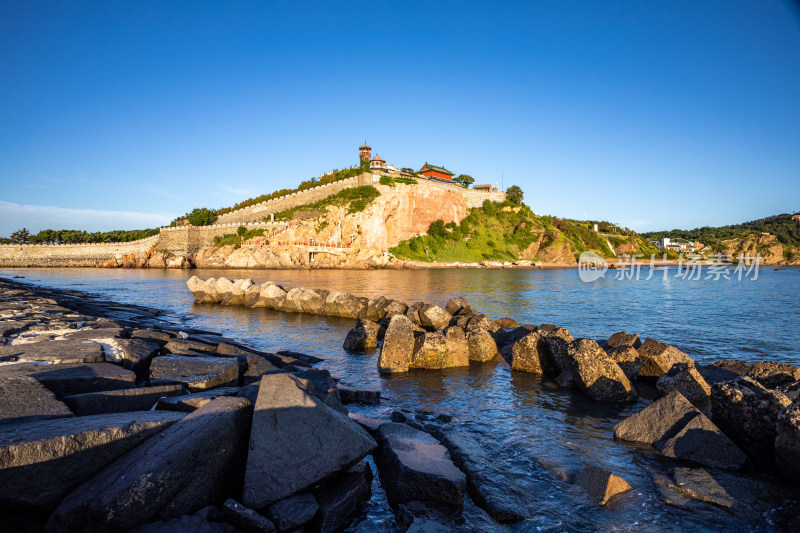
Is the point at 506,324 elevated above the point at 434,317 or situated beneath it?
situated beneath

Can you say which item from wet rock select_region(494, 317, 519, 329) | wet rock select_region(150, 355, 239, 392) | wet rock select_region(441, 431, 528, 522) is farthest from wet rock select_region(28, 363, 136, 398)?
wet rock select_region(494, 317, 519, 329)

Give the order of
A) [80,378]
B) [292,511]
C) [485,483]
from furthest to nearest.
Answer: [80,378]
[485,483]
[292,511]

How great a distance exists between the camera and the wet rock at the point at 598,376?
8.67 m

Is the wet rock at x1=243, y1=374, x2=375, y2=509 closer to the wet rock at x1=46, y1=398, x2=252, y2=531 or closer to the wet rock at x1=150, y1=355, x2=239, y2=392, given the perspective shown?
the wet rock at x1=46, y1=398, x2=252, y2=531

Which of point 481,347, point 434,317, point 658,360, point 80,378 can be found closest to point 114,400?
point 80,378

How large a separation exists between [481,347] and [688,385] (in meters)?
5.02

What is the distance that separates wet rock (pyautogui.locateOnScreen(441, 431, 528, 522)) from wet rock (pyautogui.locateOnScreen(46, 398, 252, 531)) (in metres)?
2.78

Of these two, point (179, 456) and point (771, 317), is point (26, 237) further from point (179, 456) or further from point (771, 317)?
point (771, 317)

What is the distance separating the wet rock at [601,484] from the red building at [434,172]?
97.2 m

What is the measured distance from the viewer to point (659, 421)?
654 cm

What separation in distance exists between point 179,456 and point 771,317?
27.4 m

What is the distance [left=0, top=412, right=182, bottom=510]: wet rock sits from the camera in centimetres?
318

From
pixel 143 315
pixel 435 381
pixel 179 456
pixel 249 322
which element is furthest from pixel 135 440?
pixel 143 315

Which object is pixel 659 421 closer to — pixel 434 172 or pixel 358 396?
pixel 358 396
